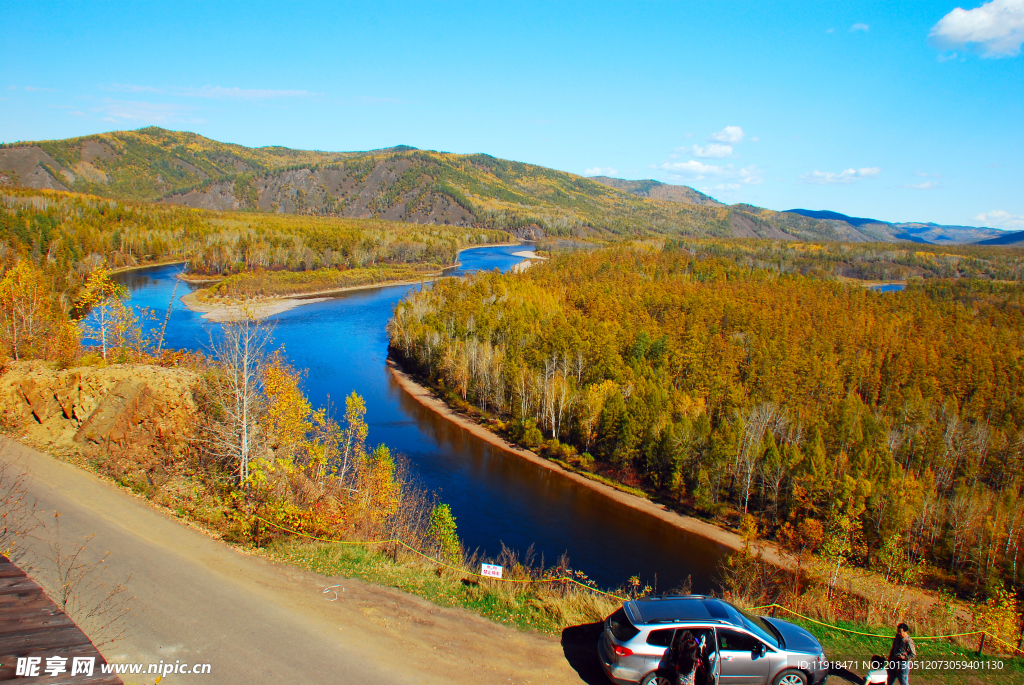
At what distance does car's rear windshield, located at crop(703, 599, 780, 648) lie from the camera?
8.90 m

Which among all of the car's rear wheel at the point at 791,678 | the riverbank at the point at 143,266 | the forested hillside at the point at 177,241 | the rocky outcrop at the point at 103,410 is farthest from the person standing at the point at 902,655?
the riverbank at the point at 143,266

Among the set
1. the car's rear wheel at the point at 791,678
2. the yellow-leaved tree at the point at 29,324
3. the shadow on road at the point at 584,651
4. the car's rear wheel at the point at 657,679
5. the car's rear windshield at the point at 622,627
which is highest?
the yellow-leaved tree at the point at 29,324

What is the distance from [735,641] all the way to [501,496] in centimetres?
2894

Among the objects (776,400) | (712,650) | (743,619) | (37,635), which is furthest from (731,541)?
(37,635)

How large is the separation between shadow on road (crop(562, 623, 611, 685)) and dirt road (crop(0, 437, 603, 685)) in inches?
1.2

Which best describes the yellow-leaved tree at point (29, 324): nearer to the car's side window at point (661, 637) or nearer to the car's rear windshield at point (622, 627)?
the car's rear windshield at point (622, 627)

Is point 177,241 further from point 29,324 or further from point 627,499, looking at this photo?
point 627,499

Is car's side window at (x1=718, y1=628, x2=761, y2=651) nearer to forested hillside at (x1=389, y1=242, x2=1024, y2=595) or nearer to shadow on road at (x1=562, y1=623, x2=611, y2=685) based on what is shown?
shadow on road at (x1=562, y1=623, x2=611, y2=685)

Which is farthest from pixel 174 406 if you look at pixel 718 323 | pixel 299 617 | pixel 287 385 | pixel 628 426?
pixel 718 323

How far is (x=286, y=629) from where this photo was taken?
1027cm

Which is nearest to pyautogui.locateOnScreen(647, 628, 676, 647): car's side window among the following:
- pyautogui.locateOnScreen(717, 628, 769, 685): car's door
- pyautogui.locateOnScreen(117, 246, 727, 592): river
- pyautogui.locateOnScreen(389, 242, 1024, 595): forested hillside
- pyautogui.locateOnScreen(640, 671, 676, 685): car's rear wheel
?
pyautogui.locateOnScreen(640, 671, 676, 685): car's rear wheel

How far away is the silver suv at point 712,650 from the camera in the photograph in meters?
8.59

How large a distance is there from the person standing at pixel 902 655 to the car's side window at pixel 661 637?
3.90 metres

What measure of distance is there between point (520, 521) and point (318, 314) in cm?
6280
